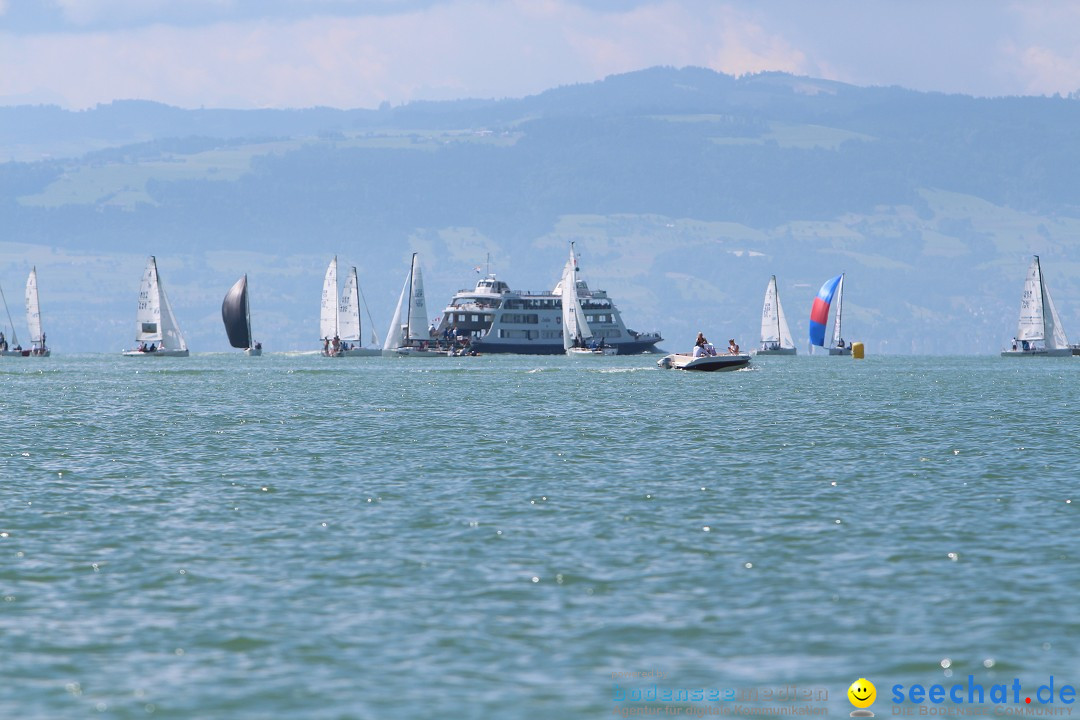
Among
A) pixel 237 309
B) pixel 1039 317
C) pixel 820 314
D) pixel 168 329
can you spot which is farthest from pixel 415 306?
pixel 1039 317

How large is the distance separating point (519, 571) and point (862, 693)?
7.99m

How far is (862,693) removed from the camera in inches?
683

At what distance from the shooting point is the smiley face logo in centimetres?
1714

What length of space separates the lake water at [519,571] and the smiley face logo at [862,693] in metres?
0.13

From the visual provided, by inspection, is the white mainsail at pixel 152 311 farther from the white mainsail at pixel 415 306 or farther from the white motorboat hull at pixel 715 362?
the white motorboat hull at pixel 715 362

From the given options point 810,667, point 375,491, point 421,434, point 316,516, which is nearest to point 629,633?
point 810,667

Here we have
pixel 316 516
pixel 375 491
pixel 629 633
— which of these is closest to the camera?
pixel 629 633

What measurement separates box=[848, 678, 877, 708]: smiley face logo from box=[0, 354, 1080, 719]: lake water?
0.41ft

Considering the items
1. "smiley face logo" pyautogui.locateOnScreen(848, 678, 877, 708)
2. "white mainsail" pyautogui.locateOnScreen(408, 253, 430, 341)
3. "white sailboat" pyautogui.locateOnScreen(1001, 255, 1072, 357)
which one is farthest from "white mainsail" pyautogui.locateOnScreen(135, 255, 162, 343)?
"smiley face logo" pyautogui.locateOnScreen(848, 678, 877, 708)

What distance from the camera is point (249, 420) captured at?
206 feet

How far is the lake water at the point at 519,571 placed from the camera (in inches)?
713

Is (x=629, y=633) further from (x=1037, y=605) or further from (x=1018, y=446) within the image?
(x=1018, y=446)

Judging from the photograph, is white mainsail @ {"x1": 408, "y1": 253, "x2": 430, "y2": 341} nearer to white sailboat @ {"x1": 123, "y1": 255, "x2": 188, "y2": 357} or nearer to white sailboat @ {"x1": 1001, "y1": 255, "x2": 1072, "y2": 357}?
white sailboat @ {"x1": 123, "y1": 255, "x2": 188, "y2": 357}

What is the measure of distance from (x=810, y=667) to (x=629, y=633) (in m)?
2.56
